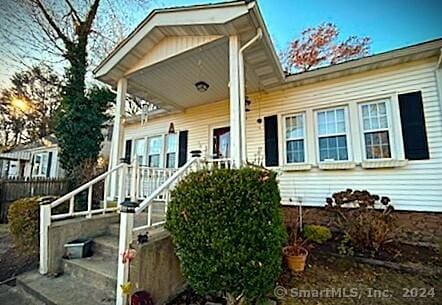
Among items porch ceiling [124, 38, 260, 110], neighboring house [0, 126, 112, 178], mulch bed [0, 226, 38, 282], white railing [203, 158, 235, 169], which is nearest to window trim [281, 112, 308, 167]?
porch ceiling [124, 38, 260, 110]

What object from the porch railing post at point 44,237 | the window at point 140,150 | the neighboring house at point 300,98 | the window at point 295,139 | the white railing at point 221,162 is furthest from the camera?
the window at point 140,150

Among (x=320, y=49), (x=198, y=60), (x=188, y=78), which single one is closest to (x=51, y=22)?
(x=188, y=78)

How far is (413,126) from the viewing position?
5.18 meters

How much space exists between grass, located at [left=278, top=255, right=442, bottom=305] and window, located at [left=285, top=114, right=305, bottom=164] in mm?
3075

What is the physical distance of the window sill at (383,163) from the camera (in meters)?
5.17

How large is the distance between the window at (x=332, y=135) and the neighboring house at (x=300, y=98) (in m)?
0.02

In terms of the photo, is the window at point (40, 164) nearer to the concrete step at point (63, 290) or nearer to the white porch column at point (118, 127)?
the white porch column at point (118, 127)

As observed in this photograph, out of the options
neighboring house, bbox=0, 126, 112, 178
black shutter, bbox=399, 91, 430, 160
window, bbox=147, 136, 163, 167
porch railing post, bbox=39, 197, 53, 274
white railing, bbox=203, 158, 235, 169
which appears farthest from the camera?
neighboring house, bbox=0, 126, 112, 178

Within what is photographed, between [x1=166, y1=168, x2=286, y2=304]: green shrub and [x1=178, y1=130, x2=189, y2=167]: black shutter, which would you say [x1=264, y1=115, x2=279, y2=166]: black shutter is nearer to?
[x1=178, y1=130, x2=189, y2=167]: black shutter

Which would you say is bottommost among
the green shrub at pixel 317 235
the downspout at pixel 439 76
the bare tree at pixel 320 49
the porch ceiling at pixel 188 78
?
the green shrub at pixel 317 235

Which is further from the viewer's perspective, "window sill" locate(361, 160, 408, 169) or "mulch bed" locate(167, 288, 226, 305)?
"window sill" locate(361, 160, 408, 169)

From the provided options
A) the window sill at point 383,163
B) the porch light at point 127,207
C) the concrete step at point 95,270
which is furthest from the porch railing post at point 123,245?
the window sill at point 383,163

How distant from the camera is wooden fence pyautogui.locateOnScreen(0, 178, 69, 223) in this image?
7969 millimetres

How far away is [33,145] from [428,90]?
24504 mm
